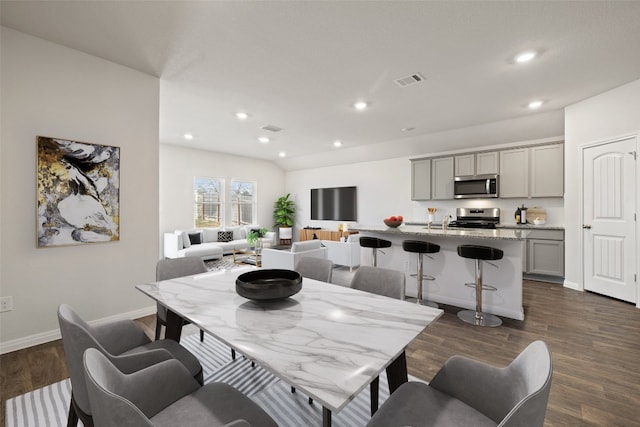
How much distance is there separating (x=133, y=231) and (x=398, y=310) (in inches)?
117

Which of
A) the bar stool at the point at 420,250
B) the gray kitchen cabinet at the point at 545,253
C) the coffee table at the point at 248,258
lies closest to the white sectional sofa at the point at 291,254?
the coffee table at the point at 248,258

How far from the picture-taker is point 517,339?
102 inches

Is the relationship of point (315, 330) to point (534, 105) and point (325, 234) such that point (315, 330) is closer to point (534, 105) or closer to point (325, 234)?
point (534, 105)

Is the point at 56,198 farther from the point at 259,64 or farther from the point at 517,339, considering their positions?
the point at 517,339

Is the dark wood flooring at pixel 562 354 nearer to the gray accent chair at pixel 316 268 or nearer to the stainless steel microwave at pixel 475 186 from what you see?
the gray accent chair at pixel 316 268

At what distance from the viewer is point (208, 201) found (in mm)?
7441

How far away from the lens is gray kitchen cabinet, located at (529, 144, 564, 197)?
473 centimetres

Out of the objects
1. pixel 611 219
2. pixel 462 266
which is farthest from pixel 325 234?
pixel 611 219

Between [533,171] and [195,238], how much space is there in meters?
7.13

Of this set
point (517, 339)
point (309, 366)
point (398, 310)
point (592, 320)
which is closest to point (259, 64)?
point (398, 310)

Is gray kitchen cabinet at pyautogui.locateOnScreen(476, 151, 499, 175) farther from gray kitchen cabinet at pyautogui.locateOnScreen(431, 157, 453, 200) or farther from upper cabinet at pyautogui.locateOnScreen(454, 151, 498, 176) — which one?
gray kitchen cabinet at pyautogui.locateOnScreen(431, 157, 453, 200)

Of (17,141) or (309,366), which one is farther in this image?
(17,141)

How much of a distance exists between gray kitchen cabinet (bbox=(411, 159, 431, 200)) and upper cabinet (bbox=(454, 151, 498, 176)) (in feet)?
2.01

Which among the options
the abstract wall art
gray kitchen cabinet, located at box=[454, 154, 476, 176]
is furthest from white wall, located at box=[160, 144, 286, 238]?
gray kitchen cabinet, located at box=[454, 154, 476, 176]
